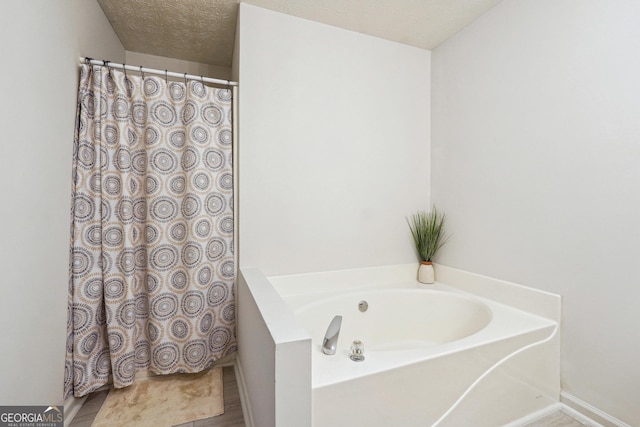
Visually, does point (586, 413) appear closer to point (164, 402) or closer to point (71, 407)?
point (164, 402)

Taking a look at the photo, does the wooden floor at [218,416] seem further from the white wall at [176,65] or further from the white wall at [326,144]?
the white wall at [176,65]

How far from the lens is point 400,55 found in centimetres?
227

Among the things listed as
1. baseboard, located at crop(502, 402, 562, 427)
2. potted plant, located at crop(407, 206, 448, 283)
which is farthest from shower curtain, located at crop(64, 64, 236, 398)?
baseboard, located at crop(502, 402, 562, 427)

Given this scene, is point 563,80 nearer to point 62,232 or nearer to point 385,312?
point 385,312

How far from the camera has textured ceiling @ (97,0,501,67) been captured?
1823 millimetres

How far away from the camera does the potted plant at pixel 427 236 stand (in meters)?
2.25

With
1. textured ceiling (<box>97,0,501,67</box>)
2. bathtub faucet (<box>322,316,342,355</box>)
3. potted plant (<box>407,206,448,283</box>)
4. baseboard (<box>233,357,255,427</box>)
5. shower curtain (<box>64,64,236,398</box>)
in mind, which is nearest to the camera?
bathtub faucet (<box>322,316,342,355</box>)

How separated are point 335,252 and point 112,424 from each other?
1546mm

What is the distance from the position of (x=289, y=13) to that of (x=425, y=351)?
2.16 metres

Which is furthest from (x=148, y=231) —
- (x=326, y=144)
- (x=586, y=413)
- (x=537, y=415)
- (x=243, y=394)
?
(x=586, y=413)

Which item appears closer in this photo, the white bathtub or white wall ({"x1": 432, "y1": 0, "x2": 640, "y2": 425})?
the white bathtub

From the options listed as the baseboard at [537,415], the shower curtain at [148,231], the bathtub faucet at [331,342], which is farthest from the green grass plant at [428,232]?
the shower curtain at [148,231]

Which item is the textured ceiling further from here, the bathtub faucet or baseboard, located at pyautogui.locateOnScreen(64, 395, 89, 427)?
baseboard, located at pyautogui.locateOnScreen(64, 395, 89, 427)

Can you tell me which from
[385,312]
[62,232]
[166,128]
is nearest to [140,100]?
[166,128]
